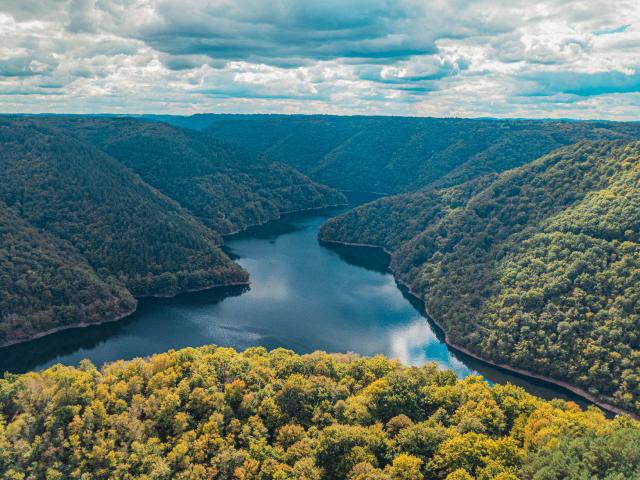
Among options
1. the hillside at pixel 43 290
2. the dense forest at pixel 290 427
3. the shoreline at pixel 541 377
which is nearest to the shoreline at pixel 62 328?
the hillside at pixel 43 290

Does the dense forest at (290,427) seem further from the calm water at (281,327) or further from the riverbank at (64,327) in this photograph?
the riverbank at (64,327)

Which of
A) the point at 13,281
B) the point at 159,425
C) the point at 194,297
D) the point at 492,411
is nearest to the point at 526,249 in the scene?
the point at 492,411

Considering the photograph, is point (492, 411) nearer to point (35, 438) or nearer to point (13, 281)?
point (35, 438)

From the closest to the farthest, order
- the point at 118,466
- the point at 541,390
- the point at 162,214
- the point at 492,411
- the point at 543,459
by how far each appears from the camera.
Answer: the point at 543,459 → the point at 118,466 → the point at 492,411 → the point at 541,390 → the point at 162,214

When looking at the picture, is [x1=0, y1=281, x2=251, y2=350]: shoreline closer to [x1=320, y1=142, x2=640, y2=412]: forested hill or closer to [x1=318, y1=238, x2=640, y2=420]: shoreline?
[x1=320, y1=142, x2=640, y2=412]: forested hill

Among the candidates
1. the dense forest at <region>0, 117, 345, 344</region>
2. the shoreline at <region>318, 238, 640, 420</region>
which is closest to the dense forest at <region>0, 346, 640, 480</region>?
the shoreline at <region>318, 238, 640, 420</region>

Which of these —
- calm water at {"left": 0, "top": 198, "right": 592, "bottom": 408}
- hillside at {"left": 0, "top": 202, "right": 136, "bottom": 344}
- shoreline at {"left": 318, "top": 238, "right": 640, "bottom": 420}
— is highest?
hillside at {"left": 0, "top": 202, "right": 136, "bottom": 344}

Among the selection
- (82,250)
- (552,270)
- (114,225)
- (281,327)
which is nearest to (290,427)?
(281,327)

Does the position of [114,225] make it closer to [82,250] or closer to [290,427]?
[82,250]
